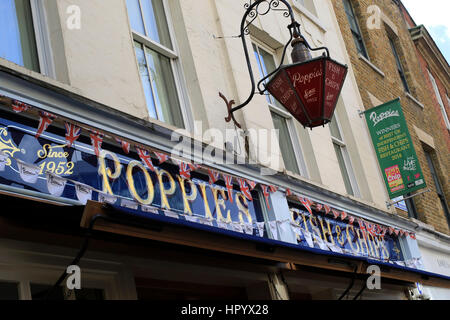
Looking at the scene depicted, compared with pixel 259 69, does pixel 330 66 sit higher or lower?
lower

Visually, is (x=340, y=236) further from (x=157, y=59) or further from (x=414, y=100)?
(x=414, y=100)

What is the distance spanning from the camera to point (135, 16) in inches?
297

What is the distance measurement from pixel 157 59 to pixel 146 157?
6.00ft

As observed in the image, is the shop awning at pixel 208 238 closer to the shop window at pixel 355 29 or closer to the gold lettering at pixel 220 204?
the gold lettering at pixel 220 204

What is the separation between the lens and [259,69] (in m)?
9.64

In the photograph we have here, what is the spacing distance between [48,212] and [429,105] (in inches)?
600

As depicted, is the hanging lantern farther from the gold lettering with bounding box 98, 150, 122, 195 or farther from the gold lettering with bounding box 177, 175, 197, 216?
the gold lettering with bounding box 98, 150, 122, 195

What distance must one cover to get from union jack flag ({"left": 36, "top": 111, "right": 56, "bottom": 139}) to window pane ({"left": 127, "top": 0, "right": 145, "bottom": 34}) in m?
2.38

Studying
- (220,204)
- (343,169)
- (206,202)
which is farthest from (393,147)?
(206,202)

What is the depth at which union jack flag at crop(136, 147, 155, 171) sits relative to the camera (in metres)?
6.24

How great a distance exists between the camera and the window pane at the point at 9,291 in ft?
15.4

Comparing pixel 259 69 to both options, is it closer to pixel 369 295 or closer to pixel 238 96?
pixel 238 96

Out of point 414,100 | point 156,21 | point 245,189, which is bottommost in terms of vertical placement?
point 245,189

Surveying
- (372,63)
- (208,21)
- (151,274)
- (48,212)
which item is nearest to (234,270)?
(151,274)
